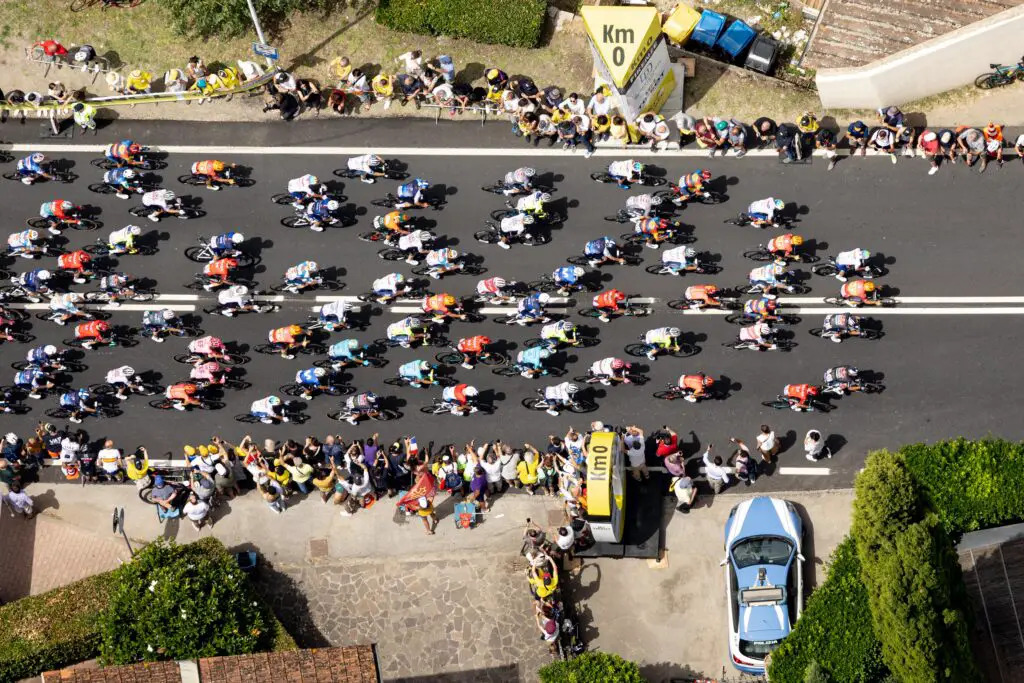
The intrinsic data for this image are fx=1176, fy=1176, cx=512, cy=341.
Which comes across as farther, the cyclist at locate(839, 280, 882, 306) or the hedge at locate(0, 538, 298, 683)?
the cyclist at locate(839, 280, 882, 306)

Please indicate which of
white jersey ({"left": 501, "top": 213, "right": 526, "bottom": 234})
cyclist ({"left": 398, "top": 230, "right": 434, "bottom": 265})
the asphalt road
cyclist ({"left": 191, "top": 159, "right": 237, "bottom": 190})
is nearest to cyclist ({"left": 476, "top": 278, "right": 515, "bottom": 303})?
the asphalt road

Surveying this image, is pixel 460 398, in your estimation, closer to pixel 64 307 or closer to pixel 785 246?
pixel 785 246

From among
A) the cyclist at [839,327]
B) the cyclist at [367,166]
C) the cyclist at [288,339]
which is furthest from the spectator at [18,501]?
the cyclist at [839,327]

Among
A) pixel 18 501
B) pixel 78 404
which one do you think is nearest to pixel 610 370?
pixel 78 404

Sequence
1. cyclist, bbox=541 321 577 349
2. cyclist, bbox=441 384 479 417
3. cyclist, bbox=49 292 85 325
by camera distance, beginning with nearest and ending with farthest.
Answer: cyclist, bbox=441 384 479 417 < cyclist, bbox=541 321 577 349 < cyclist, bbox=49 292 85 325

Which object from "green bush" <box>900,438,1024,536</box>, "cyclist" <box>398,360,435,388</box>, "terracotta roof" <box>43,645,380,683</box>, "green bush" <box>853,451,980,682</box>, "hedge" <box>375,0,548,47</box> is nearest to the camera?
"green bush" <box>853,451,980,682</box>

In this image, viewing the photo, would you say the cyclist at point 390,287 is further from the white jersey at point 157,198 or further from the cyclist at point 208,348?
the white jersey at point 157,198

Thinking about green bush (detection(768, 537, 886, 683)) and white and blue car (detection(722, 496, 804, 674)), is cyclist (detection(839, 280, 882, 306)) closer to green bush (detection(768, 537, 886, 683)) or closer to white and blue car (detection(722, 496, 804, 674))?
white and blue car (detection(722, 496, 804, 674))
